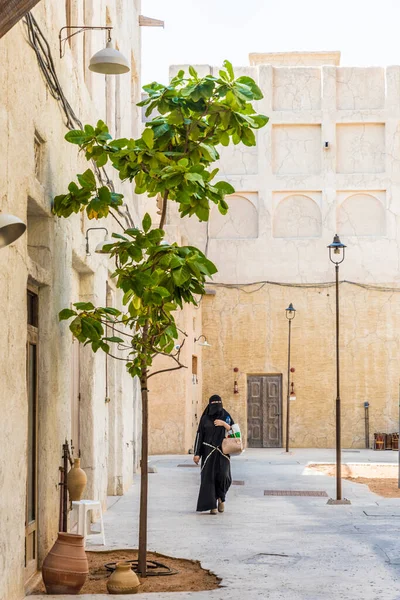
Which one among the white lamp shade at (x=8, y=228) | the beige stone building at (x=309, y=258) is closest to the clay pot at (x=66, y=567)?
the white lamp shade at (x=8, y=228)

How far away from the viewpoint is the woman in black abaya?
14.9 m

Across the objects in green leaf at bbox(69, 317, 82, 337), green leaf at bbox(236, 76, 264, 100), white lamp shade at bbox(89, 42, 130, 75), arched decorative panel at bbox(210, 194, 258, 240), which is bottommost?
green leaf at bbox(69, 317, 82, 337)

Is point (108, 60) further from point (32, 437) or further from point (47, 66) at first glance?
point (32, 437)

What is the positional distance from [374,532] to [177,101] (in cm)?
622

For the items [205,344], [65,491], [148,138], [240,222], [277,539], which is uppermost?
[240,222]

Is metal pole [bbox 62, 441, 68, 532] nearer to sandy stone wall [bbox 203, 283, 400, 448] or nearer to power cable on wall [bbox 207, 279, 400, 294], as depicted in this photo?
sandy stone wall [bbox 203, 283, 400, 448]

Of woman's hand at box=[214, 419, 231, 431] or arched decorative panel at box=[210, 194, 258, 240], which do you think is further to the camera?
arched decorative panel at box=[210, 194, 258, 240]

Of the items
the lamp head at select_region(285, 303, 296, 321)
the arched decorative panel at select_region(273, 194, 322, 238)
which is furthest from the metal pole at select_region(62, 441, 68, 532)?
the arched decorative panel at select_region(273, 194, 322, 238)

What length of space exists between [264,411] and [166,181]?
26510mm

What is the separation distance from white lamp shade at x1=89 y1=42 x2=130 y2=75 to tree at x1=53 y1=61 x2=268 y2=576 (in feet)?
3.25

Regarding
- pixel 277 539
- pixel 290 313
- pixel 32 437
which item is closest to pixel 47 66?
pixel 32 437

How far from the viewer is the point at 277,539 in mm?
12078

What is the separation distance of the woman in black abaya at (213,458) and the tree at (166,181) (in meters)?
5.57

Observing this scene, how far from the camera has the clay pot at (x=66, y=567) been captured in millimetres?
8422
